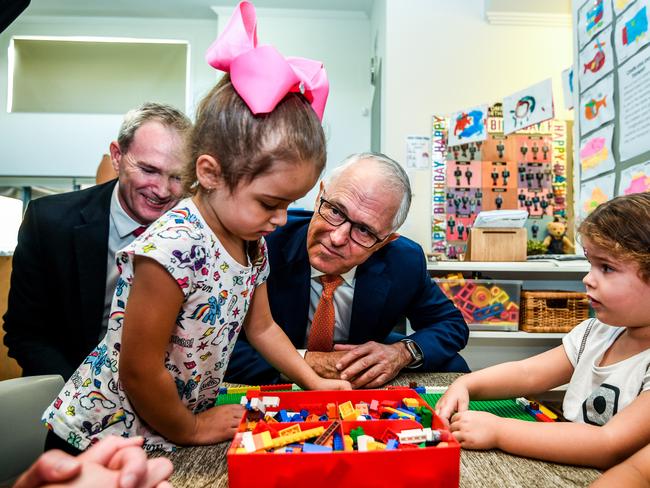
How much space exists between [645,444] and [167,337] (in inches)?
29.4

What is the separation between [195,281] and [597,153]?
5.85 feet

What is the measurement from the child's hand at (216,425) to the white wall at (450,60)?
2798 mm

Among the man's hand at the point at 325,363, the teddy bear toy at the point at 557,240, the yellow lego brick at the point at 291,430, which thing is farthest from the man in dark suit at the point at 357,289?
the teddy bear toy at the point at 557,240

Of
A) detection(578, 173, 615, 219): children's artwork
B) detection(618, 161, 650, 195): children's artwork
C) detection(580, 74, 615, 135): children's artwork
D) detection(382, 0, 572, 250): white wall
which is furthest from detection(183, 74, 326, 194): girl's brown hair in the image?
detection(382, 0, 572, 250): white wall

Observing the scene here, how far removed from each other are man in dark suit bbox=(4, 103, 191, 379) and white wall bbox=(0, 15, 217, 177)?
12.2ft

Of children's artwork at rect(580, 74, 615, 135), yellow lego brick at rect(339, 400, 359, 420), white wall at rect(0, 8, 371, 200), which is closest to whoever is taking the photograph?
yellow lego brick at rect(339, 400, 359, 420)

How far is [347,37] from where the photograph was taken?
4734 millimetres

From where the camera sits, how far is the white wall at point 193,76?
466cm

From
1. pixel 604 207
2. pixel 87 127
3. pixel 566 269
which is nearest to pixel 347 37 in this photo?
pixel 87 127

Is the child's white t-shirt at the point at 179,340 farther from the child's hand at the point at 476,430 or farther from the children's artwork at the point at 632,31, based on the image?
the children's artwork at the point at 632,31

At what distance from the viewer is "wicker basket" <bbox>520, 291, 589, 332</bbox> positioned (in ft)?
8.05

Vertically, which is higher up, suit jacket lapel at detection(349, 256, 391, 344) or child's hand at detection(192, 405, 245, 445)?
suit jacket lapel at detection(349, 256, 391, 344)

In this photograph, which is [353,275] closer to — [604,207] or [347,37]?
[604,207]

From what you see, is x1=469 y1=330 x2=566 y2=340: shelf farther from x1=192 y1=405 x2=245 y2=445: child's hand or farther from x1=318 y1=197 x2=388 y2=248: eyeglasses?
x1=192 y1=405 x2=245 y2=445: child's hand
